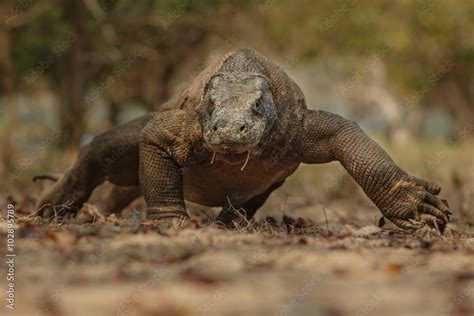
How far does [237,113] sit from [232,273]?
76.6 inches

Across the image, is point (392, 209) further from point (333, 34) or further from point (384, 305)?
point (333, 34)

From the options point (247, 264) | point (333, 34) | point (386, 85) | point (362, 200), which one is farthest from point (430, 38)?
point (247, 264)

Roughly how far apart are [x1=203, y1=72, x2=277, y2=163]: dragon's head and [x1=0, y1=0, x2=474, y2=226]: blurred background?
3.17 meters

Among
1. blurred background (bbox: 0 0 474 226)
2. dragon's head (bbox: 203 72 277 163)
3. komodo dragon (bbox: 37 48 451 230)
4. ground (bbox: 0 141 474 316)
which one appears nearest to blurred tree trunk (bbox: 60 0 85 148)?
blurred background (bbox: 0 0 474 226)

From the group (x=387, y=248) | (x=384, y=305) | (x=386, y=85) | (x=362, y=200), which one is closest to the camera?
(x=384, y=305)

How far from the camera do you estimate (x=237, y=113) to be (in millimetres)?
5051

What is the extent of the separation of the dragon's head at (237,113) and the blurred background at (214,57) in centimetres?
317

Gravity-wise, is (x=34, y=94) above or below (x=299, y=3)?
below

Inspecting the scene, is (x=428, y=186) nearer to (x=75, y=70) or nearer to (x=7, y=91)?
(x=7, y=91)

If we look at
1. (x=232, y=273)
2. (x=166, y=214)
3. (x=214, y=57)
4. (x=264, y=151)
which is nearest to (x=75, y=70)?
(x=214, y=57)

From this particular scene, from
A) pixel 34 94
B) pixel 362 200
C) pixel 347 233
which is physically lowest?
pixel 34 94

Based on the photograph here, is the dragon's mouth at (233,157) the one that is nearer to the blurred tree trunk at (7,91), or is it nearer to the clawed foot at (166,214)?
the clawed foot at (166,214)

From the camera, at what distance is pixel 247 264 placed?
3.42 metres

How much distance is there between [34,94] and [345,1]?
1376 centimetres
